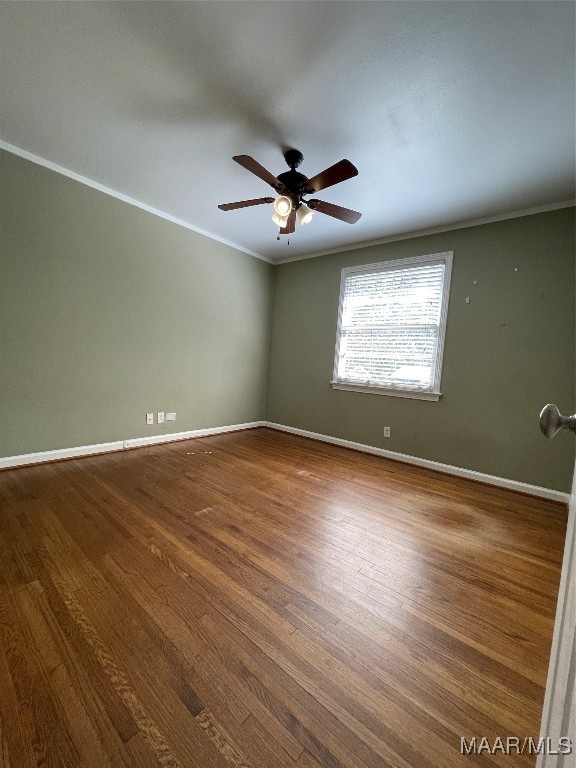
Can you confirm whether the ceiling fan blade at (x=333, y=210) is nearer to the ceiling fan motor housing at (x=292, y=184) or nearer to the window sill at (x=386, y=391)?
the ceiling fan motor housing at (x=292, y=184)

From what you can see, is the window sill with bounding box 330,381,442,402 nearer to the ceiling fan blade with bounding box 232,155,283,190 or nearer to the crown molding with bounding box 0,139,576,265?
Result: the crown molding with bounding box 0,139,576,265

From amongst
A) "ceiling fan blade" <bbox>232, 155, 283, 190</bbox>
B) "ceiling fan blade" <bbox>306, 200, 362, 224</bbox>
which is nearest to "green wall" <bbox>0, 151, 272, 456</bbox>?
"ceiling fan blade" <bbox>232, 155, 283, 190</bbox>

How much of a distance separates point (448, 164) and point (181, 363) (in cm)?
330

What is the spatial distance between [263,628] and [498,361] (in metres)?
3.03

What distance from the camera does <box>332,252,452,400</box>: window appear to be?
3.26 metres

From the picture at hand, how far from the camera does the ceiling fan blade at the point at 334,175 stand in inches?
69.0

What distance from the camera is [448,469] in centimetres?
315

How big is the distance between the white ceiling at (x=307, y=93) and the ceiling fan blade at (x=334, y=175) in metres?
0.34

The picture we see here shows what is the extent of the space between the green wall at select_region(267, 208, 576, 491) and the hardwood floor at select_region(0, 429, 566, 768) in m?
0.75

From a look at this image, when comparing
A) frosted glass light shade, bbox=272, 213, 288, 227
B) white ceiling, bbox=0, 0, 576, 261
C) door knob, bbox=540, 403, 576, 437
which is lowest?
door knob, bbox=540, 403, 576, 437

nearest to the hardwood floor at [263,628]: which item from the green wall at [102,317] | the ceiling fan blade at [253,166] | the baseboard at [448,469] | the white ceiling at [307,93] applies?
the baseboard at [448,469]

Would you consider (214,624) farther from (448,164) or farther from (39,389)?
(448,164)

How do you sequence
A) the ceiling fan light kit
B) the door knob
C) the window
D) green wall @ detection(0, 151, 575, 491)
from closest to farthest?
the door knob < the ceiling fan light kit < green wall @ detection(0, 151, 575, 491) < the window

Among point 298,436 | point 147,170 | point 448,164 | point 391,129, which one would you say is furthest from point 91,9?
point 298,436
